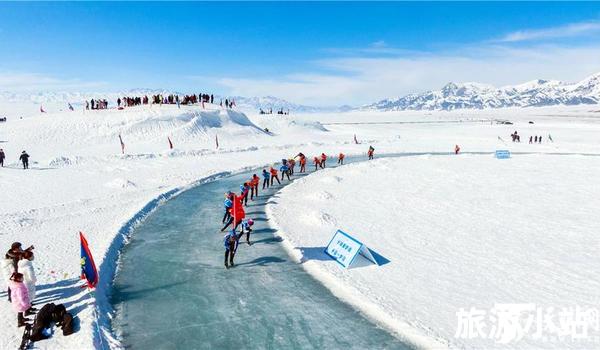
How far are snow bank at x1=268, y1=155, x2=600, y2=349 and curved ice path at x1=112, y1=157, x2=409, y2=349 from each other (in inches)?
39.7

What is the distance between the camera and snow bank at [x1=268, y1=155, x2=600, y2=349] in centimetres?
1169

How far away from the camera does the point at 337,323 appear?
1070 centimetres

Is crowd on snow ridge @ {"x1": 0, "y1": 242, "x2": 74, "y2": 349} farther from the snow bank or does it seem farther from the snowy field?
the snow bank

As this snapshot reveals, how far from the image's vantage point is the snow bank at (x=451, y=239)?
11.7m

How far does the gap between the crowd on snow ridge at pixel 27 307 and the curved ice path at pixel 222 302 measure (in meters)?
1.36

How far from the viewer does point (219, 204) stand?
77.9 feet

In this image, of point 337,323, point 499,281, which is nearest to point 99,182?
point 337,323

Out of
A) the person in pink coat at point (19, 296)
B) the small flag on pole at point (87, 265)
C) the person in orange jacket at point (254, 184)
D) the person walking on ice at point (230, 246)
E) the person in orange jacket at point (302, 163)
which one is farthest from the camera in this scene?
the person in orange jacket at point (302, 163)

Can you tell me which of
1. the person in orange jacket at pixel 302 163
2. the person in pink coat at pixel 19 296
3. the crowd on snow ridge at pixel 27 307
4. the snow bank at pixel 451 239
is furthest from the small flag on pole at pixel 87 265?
the person in orange jacket at pixel 302 163

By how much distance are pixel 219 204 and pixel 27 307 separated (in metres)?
13.9

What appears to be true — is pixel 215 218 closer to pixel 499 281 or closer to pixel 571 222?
pixel 499 281

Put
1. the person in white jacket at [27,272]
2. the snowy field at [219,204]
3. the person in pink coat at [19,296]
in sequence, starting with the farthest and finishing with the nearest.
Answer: the snowy field at [219,204] → the person in white jacket at [27,272] → the person in pink coat at [19,296]

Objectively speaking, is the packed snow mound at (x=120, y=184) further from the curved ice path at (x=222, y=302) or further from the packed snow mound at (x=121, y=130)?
the packed snow mound at (x=121, y=130)

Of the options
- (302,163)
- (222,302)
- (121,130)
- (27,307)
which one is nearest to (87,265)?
(27,307)
